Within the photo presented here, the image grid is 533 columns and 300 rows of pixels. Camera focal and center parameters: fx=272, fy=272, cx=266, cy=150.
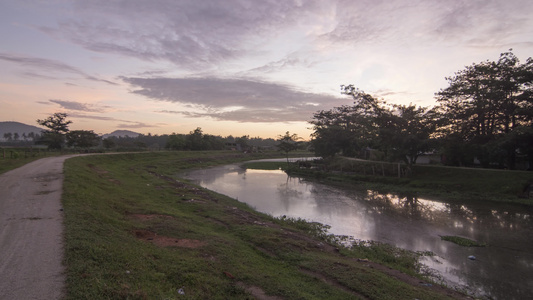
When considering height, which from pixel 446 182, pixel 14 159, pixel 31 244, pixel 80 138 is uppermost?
pixel 80 138

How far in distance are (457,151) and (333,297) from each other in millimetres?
31447

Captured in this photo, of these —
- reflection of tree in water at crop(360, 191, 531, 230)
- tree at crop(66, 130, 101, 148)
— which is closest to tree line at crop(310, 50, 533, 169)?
reflection of tree in water at crop(360, 191, 531, 230)

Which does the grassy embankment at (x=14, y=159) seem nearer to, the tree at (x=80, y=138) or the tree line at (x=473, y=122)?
the tree at (x=80, y=138)

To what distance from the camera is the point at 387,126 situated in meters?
31.9

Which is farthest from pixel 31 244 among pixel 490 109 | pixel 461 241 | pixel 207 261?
pixel 490 109

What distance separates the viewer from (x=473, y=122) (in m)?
28.1

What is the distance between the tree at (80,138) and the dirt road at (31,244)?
4400 cm

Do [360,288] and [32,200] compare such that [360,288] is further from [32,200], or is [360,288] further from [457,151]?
[457,151]

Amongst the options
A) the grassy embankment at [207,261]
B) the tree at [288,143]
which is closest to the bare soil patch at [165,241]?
the grassy embankment at [207,261]

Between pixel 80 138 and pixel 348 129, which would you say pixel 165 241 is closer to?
pixel 348 129

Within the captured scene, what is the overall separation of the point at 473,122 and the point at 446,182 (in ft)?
25.9

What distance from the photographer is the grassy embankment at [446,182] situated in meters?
21.3

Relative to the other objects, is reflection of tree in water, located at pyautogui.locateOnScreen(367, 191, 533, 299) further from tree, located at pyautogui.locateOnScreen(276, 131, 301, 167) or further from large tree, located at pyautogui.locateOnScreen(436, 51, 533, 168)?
tree, located at pyautogui.locateOnScreen(276, 131, 301, 167)

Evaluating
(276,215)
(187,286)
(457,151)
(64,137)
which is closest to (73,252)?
(187,286)
